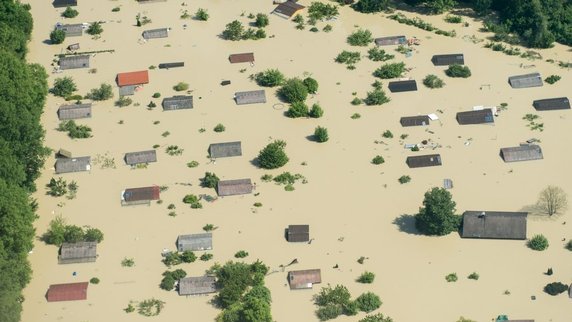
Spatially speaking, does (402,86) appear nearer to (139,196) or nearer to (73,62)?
(139,196)

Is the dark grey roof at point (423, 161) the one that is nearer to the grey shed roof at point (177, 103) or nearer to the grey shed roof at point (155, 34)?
the grey shed roof at point (177, 103)

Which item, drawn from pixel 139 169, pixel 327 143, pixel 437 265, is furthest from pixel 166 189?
pixel 437 265

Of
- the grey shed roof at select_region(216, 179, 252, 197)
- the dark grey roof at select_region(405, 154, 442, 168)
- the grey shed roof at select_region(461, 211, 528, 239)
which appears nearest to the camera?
the grey shed roof at select_region(461, 211, 528, 239)

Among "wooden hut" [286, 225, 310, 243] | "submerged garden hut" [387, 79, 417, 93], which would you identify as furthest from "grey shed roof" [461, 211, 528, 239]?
"submerged garden hut" [387, 79, 417, 93]

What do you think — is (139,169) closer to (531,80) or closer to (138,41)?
(138,41)

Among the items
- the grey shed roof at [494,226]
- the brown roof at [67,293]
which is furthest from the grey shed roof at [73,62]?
the grey shed roof at [494,226]

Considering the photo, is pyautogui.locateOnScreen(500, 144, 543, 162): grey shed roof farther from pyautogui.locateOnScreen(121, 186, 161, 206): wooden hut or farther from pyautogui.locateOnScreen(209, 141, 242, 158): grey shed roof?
pyautogui.locateOnScreen(121, 186, 161, 206): wooden hut
